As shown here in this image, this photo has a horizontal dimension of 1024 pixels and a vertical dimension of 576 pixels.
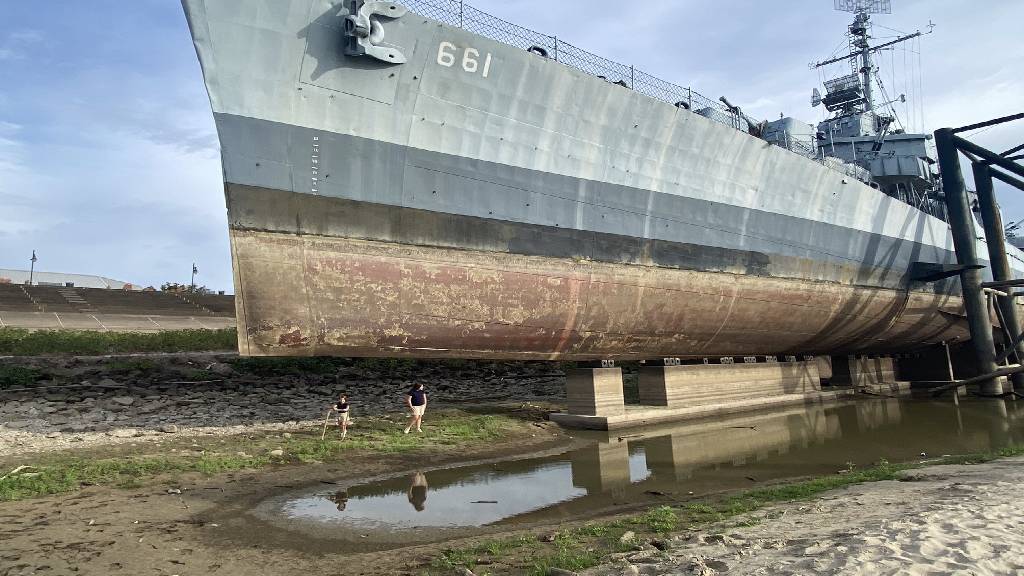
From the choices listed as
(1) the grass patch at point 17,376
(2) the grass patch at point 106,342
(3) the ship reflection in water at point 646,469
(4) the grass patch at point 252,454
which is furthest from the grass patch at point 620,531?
(2) the grass patch at point 106,342

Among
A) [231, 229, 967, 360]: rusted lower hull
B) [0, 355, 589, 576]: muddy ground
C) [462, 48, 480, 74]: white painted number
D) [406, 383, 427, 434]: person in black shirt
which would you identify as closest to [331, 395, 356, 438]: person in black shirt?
[0, 355, 589, 576]: muddy ground

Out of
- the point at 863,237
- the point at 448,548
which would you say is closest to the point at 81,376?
the point at 448,548

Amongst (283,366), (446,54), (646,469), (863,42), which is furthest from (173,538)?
(863,42)

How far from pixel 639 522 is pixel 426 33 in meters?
8.08

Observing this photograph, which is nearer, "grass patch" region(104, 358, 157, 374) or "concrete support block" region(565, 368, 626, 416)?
"concrete support block" region(565, 368, 626, 416)

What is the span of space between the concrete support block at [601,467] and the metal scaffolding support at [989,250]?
12850mm

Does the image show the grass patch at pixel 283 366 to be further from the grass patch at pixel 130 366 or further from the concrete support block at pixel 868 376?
the concrete support block at pixel 868 376

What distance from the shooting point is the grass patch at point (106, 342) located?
14453mm

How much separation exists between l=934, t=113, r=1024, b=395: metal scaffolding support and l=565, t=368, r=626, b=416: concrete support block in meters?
11.3

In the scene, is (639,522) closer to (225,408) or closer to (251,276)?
(251,276)

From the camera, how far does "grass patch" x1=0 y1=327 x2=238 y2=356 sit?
1445 cm

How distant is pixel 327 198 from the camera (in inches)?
360

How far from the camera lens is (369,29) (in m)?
8.96

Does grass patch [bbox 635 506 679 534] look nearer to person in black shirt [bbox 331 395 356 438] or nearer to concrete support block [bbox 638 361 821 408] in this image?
person in black shirt [bbox 331 395 356 438]
